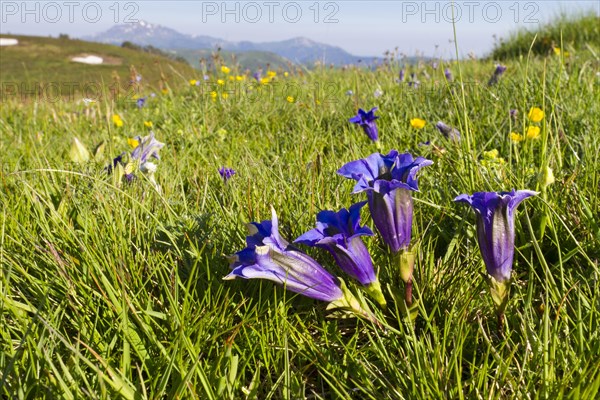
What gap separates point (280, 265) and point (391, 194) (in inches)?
14.9

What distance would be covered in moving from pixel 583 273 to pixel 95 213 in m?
1.87

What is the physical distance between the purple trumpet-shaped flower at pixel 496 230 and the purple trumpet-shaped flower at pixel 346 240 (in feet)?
0.99

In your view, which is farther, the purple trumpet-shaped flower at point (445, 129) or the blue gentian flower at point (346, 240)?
the purple trumpet-shaped flower at point (445, 129)

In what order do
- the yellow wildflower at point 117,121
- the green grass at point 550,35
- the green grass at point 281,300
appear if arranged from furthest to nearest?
the green grass at point 550,35, the yellow wildflower at point 117,121, the green grass at point 281,300

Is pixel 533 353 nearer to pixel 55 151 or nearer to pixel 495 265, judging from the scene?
pixel 495 265

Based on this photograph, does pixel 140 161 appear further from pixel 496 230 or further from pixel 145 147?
pixel 496 230

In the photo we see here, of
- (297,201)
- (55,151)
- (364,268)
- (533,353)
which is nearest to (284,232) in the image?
(297,201)

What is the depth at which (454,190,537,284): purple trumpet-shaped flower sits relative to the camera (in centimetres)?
138

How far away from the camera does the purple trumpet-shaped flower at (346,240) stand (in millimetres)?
1414

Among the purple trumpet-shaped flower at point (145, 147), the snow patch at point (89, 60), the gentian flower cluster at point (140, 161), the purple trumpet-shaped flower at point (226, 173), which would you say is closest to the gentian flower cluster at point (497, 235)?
the purple trumpet-shaped flower at point (226, 173)

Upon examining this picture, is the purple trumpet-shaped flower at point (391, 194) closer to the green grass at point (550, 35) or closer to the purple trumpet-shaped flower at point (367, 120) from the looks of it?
the purple trumpet-shaped flower at point (367, 120)

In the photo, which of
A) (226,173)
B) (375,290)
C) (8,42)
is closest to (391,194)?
(375,290)

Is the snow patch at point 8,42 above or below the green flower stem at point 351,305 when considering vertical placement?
above

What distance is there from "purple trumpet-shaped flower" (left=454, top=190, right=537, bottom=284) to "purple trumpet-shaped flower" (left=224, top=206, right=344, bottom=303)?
0.42 m
